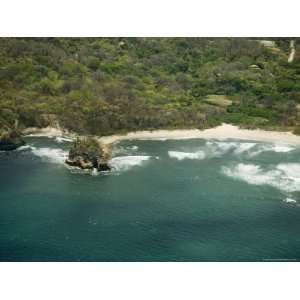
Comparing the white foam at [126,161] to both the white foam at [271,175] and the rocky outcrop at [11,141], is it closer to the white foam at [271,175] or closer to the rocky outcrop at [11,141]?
the white foam at [271,175]

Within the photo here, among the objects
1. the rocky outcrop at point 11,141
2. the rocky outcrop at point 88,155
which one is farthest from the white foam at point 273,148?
the rocky outcrop at point 11,141

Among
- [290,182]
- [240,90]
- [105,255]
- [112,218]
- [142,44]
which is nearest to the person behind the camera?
[105,255]

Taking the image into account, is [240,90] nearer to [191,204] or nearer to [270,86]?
[270,86]

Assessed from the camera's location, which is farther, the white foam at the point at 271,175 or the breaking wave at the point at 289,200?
the white foam at the point at 271,175

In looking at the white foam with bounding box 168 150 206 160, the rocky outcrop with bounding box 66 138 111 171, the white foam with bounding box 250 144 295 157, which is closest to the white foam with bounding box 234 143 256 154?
the white foam with bounding box 250 144 295 157

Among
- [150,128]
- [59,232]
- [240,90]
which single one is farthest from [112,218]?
[240,90]

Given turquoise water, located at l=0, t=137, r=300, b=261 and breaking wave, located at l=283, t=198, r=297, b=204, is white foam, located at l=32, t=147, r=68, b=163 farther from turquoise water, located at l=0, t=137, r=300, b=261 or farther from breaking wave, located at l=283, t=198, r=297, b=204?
breaking wave, located at l=283, t=198, r=297, b=204

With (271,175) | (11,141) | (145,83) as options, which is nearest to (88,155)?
(11,141)

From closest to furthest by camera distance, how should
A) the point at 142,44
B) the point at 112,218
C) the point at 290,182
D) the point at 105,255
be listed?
the point at 105,255 < the point at 112,218 < the point at 290,182 < the point at 142,44
